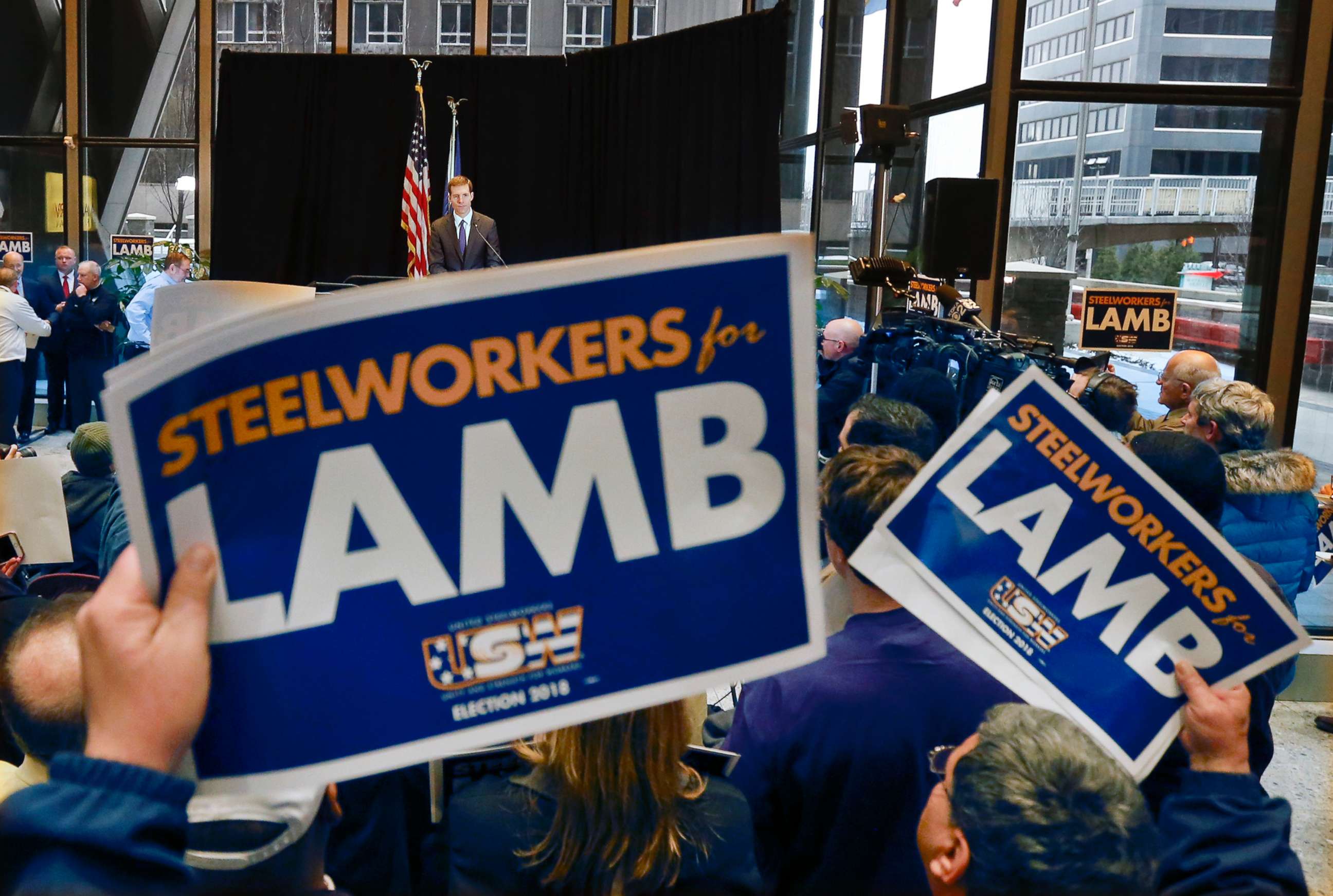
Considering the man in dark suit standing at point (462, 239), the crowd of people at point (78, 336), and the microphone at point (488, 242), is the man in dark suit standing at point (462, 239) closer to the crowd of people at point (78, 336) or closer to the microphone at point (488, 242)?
the microphone at point (488, 242)

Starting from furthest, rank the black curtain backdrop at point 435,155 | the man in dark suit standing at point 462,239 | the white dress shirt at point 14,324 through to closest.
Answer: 1. the black curtain backdrop at point 435,155
2. the man in dark suit standing at point 462,239
3. the white dress shirt at point 14,324

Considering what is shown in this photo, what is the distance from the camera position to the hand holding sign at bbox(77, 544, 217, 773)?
85 centimetres

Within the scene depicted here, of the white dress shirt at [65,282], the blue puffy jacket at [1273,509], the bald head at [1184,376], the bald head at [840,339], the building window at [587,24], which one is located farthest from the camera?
the building window at [587,24]

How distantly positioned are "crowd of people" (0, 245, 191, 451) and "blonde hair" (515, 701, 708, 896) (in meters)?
8.42

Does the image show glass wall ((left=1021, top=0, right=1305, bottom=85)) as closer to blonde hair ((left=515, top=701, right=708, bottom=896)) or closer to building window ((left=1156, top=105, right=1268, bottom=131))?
building window ((left=1156, top=105, right=1268, bottom=131))

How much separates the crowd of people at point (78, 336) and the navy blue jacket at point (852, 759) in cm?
828

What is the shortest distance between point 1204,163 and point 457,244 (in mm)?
4969

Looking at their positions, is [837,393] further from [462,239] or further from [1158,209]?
[462,239]

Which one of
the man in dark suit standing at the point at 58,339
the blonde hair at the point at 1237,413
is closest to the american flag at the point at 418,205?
the man in dark suit standing at the point at 58,339

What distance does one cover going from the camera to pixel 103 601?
865 mm

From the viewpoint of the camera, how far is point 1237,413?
9.91 ft

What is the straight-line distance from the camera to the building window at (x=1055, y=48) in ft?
17.4

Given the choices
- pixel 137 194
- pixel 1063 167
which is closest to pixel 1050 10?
pixel 1063 167

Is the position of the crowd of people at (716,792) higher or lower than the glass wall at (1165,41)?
lower
